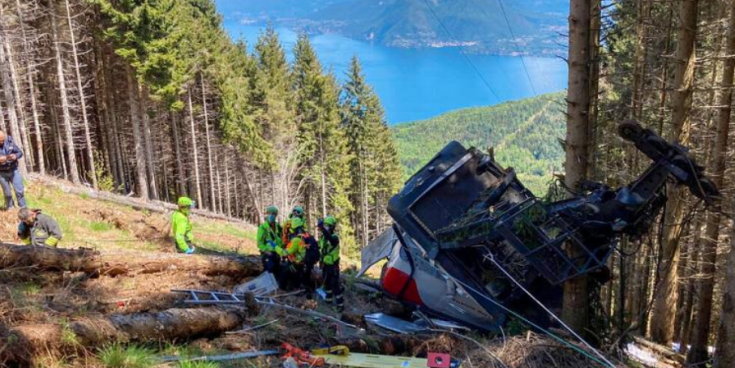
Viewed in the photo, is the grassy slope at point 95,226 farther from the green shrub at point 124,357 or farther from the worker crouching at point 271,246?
the green shrub at point 124,357

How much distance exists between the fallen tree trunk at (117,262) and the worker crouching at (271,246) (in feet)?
1.42

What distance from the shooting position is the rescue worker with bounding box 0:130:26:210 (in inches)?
416

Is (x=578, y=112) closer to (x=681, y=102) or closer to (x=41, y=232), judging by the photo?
(x=681, y=102)

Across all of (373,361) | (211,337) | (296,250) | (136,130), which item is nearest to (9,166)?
(296,250)

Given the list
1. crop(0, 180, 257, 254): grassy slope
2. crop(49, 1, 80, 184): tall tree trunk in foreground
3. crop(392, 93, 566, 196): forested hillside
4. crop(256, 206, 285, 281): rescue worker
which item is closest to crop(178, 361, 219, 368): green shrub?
crop(256, 206, 285, 281): rescue worker

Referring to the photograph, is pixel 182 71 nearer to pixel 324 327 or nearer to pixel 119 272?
pixel 119 272

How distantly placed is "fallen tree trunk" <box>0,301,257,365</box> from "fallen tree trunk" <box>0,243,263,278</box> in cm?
298

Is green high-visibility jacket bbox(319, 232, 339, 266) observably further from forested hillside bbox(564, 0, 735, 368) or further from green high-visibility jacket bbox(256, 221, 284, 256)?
forested hillside bbox(564, 0, 735, 368)

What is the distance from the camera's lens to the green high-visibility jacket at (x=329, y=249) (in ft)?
30.9

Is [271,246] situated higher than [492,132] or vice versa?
[271,246]

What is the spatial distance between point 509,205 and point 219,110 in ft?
105

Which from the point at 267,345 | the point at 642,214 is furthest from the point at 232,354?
the point at 642,214

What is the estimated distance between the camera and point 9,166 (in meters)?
10.8

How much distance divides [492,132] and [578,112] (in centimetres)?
10344
